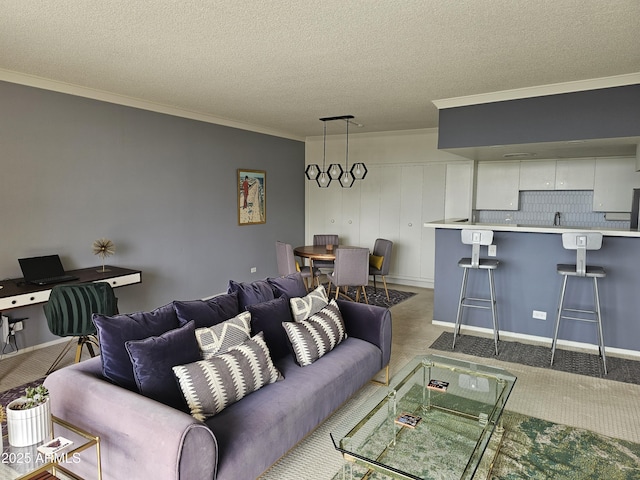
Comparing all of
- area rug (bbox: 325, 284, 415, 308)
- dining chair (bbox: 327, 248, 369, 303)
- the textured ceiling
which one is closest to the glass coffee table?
the textured ceiling

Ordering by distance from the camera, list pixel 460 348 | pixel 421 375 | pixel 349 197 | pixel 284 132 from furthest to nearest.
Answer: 1. pixel 349 197
2. pixel 284 132
3. pixel 460 348
4. pixel 421 375

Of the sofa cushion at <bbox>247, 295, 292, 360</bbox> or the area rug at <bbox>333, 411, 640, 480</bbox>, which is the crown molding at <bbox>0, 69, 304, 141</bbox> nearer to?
the sofa cushion at <bbox>247, 295, 292, 360</bbox>

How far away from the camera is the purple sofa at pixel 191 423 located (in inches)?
64.2

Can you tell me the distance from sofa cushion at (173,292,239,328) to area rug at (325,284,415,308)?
3.29 metres

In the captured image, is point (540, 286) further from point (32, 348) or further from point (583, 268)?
point (32, 348)

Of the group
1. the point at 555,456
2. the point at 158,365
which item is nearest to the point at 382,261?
the point at 555,456

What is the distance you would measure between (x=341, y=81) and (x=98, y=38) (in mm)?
1949

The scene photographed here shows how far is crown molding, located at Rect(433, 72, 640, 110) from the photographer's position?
12.1ft

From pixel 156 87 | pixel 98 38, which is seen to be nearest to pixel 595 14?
pixel 98 38

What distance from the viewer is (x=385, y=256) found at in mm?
6008

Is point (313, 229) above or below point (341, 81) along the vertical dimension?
below

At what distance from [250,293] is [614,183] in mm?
5013

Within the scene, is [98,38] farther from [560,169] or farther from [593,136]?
[560,169]

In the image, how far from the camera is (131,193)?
4742 mm
